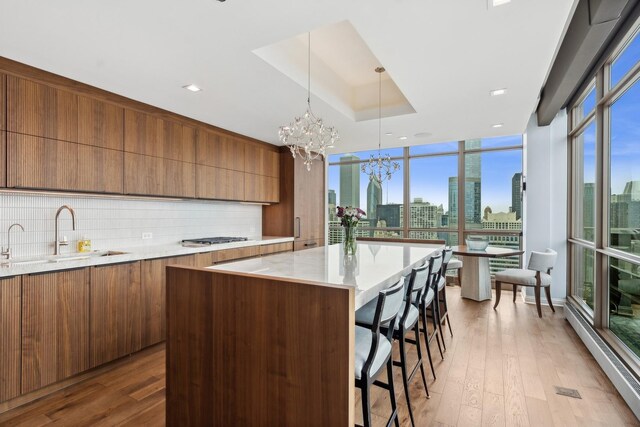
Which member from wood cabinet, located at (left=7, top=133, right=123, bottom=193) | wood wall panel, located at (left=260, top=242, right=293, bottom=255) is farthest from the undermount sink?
wood wall panel, located at (left=260, top=242, right=293, bottom=255)

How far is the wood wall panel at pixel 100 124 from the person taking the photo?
277cm

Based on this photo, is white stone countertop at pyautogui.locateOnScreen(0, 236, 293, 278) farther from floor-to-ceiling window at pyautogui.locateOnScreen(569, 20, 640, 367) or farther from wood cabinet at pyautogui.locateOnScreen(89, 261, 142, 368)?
floor-to-ceiling window at pyautogui.locateOnScreen(569, 20, 640, 367)

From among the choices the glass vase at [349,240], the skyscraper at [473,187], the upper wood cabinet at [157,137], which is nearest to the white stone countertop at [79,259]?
the upper wood cabinet at [157,137]

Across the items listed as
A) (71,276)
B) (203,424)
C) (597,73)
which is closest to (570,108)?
(597,73)

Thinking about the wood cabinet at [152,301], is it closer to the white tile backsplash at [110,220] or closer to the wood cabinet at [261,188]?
the white tile backsplash at [110,220]

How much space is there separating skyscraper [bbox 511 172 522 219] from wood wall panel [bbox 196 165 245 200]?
4459mm

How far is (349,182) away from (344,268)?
4.86 m

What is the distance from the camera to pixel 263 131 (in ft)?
14.6

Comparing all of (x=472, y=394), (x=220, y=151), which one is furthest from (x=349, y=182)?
(x=472, y=394)

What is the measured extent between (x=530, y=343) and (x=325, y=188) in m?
4.31

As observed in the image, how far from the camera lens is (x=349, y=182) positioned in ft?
22.7

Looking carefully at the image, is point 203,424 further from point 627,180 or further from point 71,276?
point 627,180

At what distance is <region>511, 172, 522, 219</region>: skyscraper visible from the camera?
17.4 ft

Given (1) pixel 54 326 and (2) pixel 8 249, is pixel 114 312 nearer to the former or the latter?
(1) pixel 54 326
